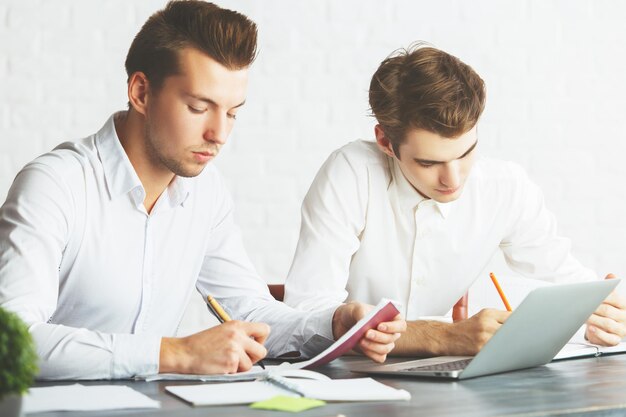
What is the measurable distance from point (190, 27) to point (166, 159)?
303 mm

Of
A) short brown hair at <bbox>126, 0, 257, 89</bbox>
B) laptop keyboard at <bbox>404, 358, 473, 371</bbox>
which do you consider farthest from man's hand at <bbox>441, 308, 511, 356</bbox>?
short brown hair at <bbox>126, 0, 257, 89</bbox>

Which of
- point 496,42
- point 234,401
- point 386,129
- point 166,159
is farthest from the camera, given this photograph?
point 496,42

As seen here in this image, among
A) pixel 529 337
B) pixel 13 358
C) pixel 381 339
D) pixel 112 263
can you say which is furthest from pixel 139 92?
pixel 13 358

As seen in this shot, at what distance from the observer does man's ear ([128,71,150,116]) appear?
2.11 m

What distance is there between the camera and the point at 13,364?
98cm

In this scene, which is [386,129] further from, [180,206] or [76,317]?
[76,317]

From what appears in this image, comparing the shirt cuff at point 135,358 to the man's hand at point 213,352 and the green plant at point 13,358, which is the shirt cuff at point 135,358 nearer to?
the man's hand at point 213,352

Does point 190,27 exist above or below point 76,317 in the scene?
above

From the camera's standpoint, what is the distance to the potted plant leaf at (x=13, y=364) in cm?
98

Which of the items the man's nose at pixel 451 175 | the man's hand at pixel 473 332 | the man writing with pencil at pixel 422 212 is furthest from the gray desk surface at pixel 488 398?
the man's nose at pixel 451 175

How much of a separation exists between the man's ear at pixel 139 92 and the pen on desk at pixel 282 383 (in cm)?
80

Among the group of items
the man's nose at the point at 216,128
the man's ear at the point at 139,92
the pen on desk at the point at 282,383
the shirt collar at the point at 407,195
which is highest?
the man's ear at the point at 139,92

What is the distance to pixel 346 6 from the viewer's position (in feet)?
12.3

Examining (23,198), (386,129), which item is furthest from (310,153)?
(23,198)
